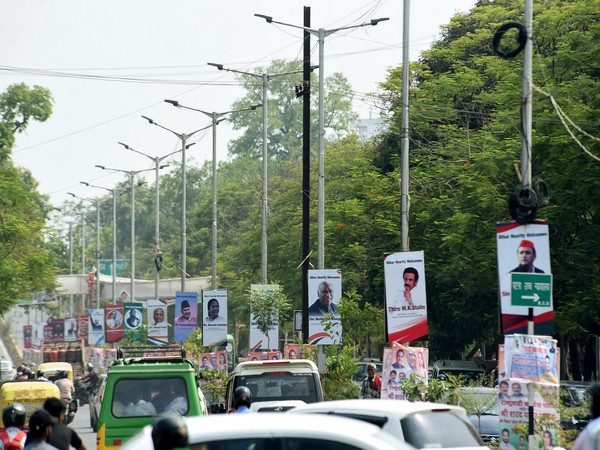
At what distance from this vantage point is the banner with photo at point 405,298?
79.6 feet

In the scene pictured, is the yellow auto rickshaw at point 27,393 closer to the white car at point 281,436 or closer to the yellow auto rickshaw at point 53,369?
the white car at point 281,436

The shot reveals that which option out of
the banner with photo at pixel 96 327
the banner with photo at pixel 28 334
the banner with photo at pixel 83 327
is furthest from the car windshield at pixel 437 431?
the banner with photo at pixel 28 334

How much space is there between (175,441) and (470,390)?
55.9 ft

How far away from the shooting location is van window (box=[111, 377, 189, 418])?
57.5ft

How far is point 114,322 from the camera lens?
74.4m

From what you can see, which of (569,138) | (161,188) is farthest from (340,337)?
(161,188)

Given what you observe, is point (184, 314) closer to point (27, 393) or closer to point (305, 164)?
point (305, 164)

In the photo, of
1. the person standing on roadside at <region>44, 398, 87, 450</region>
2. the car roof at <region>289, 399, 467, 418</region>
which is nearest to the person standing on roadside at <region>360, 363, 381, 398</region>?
the car roof at <region>289, 399, 467, 418</region>

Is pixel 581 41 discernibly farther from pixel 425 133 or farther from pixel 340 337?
pixel 425 133

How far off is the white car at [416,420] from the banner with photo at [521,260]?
4327mm

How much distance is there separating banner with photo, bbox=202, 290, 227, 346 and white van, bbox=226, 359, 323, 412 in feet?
80.4

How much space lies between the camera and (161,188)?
447ft

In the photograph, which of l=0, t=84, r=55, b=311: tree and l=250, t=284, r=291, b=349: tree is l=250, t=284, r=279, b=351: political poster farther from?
l=0, t=84, r=55, b=311: tree

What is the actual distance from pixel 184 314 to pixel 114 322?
24643 millimetres
